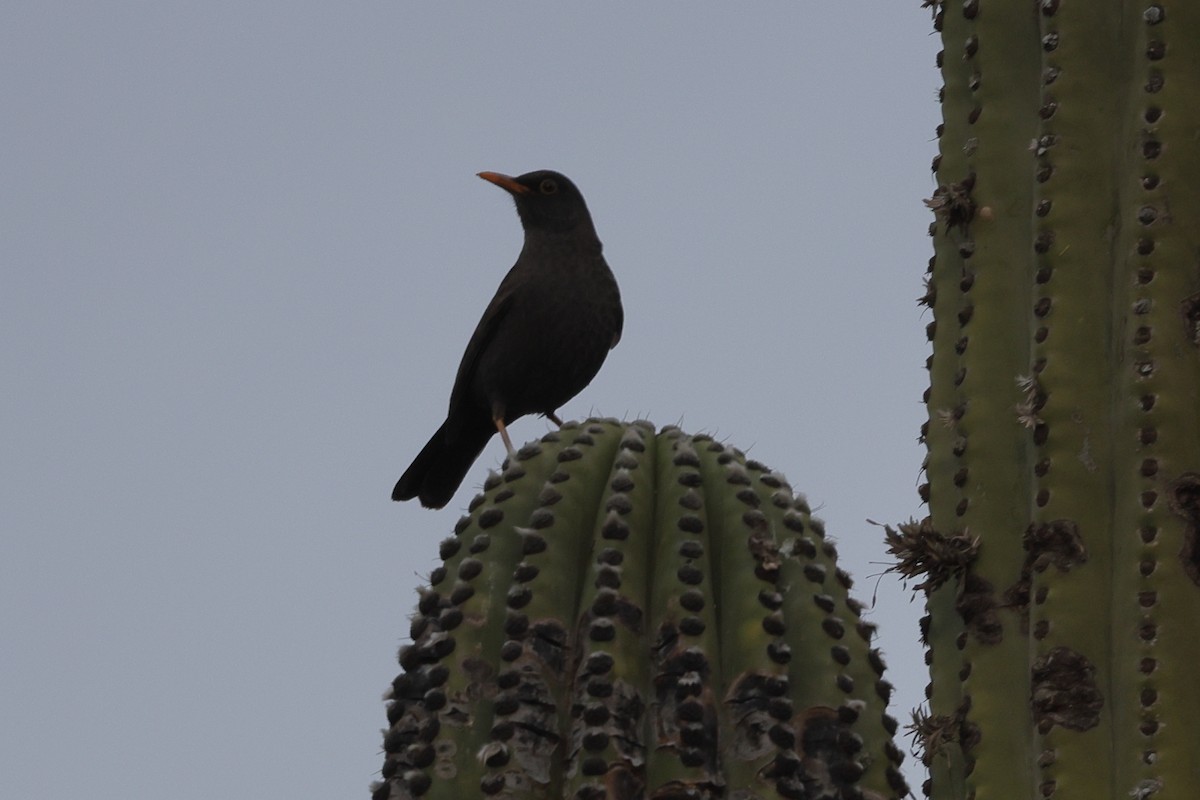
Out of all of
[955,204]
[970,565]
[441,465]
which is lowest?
[970,565]

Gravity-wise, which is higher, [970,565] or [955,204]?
[955,204]

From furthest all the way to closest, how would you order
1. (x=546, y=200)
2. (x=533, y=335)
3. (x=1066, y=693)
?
1. (x=546, y=200)
2. (x=533, y=335)
3. (x=1066, y=693)

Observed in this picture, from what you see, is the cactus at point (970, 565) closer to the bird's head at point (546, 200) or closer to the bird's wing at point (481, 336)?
the bird's wing at point (481, 336)

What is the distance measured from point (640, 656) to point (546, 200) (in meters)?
4.45

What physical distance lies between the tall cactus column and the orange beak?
4023mm

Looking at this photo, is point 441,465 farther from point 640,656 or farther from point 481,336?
point 640,656

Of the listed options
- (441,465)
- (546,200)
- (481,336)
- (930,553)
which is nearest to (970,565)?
(930,553)

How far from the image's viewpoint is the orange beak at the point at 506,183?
7230 mm

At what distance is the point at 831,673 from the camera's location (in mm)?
2871

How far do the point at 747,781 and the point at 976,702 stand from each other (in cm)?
40

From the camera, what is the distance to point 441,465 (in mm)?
7422

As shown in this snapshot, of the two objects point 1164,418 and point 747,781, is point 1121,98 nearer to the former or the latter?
point 1164,418

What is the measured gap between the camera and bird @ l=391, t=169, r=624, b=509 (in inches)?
266

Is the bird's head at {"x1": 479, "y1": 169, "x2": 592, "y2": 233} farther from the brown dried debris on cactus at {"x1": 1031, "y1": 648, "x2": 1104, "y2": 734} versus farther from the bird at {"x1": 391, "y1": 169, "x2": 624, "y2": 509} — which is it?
the brown dried debris on cactus at {"x1": 1031, "y1": 648, "x2": 1104, "y2": 734}
